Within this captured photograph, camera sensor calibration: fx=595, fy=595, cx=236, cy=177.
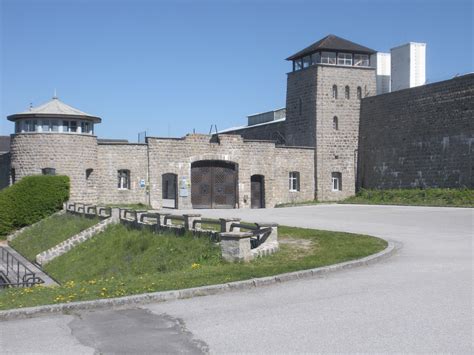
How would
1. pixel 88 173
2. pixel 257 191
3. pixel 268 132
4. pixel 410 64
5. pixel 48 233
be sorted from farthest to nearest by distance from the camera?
pixel 268 132 → pixel 410 64 → pixel 257 191 → pixel 88 173 → pixel 48 233

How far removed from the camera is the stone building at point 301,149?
30.4 metres

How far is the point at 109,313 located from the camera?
7852mm

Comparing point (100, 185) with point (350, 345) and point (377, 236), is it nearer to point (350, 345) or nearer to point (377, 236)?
point (377, 236)

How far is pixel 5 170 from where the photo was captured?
34250 mm

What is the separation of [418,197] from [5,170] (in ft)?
75.4

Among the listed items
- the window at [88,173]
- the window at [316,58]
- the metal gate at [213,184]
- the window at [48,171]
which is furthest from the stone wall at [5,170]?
the window at [316,58]

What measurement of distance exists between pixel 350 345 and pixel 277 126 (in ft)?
118

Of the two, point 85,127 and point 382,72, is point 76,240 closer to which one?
point 85,127

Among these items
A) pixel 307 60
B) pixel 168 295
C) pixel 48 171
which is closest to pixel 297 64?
pixel 307 60

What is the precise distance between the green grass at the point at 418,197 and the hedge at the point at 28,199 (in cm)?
1648

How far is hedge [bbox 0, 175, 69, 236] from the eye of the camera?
29.1 meters

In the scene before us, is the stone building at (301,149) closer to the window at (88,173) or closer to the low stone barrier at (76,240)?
the window at (88,173)

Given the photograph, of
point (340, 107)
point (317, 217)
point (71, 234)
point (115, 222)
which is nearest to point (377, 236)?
point (317, 217)

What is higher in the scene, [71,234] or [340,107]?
[340,107]
